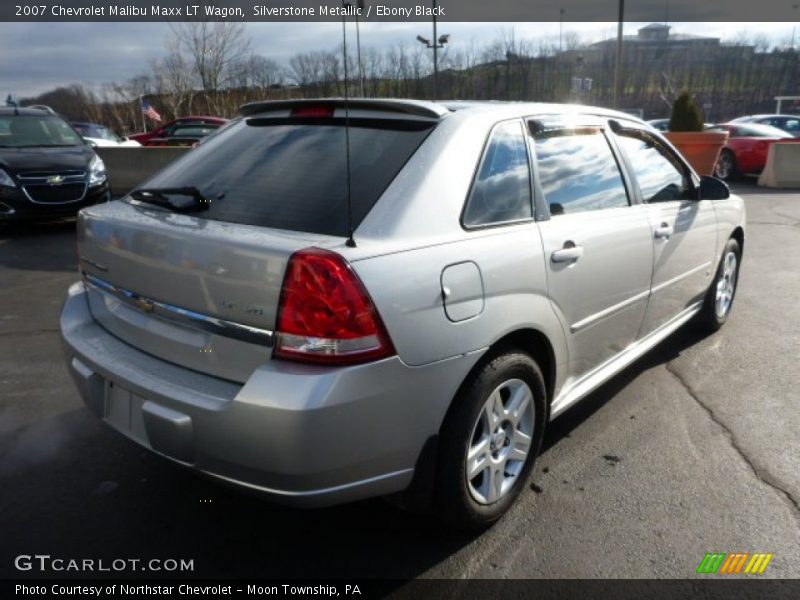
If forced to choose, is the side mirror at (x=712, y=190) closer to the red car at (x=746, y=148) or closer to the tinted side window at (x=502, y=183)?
the tinted side window at (x=502, y=183)

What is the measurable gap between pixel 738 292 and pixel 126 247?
557cm

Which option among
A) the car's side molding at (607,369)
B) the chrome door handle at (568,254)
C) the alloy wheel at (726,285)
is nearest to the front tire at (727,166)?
the alloy wheel at (726,285)

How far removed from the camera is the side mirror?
4.29 metres

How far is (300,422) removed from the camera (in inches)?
76.1

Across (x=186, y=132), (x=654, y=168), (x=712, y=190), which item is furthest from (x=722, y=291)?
(x=186, y=132)

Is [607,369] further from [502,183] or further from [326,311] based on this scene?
[326,311]

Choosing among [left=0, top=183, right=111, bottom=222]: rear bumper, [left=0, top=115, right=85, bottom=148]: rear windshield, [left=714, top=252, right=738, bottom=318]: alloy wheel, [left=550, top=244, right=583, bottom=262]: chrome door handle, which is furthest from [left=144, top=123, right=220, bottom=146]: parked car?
[left=550, top=244, right=583, bottom=262]: chrome door handle

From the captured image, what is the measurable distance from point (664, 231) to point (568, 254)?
116 cm

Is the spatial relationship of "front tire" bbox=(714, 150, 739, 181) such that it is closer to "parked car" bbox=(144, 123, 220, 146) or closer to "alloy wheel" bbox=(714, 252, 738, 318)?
"alloy wheel" bbox=(714, 252, 738, 318)

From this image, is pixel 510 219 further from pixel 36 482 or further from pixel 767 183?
pixel 767 183

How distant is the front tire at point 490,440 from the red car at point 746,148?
14.0 metres

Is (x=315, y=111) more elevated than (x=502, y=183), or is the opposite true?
(x=315, y=111)

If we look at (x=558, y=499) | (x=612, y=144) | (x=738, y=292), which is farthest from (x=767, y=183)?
(x=558, y=499)

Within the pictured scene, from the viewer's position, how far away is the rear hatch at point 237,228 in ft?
6.93
